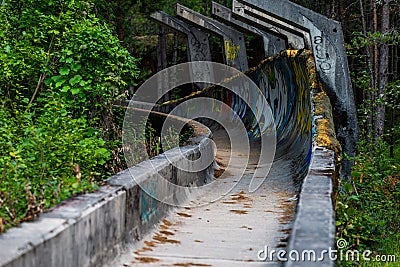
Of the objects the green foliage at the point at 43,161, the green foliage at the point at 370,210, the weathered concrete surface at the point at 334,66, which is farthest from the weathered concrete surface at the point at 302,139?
the green foliage at the point at 43,161

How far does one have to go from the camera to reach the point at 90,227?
4082 mm

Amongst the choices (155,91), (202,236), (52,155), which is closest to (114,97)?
(52,155)

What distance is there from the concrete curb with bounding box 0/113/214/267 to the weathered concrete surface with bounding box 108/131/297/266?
17 centimetres

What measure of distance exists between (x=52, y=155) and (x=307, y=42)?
20.8 ft

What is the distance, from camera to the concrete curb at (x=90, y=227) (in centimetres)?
331

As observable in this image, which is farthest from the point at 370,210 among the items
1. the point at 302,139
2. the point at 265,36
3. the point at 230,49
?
the point at 230,49

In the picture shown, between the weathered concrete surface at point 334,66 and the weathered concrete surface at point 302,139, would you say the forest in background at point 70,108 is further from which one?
the weathered concrete surface at point 302,139

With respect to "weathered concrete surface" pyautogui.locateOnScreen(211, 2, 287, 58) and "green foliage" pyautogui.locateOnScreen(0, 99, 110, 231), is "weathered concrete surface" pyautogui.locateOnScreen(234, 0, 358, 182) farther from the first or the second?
"weathered concrete surface" pyautogui.locateOnScreen(211, 2, 287, 58)

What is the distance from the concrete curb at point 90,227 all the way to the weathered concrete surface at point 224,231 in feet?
0.55

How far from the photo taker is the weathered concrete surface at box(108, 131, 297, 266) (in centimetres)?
471

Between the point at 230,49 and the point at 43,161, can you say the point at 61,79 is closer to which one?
the point at 43,161

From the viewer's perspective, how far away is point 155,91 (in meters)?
30.0

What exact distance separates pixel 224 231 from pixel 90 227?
1.87 m

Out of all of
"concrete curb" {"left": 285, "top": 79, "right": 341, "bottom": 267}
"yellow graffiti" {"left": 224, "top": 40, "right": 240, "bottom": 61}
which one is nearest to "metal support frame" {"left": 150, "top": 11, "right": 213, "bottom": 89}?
"yellow graffiti" {"left": 224, "top": 40, "right": 240, "bottom": 61}
